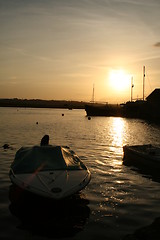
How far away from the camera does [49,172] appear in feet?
39.9

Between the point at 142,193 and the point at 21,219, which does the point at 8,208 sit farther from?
the point at 142,193

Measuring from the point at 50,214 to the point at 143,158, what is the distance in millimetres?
11527

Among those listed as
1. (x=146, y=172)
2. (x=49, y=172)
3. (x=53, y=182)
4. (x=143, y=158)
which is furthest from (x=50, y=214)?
(x=143, y=158)

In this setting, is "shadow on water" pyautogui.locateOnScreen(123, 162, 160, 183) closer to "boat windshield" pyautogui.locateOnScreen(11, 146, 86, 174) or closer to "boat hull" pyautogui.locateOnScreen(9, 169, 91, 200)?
"boat windshield" pyautogui.locateOnScreen(11, 146, 86, 174)

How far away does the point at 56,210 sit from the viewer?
1124 centimetres

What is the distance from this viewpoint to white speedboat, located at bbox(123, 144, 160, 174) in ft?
62.1

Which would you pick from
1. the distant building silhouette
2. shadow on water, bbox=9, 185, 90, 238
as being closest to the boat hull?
shadow on water, bbox=9, 185, 90, 238

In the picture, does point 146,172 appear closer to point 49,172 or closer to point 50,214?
point 49,172

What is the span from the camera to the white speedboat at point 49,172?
10.6 meters

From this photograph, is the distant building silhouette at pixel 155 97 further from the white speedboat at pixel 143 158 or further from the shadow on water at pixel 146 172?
the shadow on water at pixel 146 172

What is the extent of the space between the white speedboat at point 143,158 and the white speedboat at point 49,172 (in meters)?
7.49

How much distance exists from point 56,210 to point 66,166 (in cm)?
235

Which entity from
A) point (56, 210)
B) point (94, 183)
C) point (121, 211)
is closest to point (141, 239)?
point (121, 211)

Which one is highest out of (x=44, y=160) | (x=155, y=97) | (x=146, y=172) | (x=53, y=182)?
(x=155, y=97)
